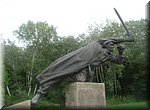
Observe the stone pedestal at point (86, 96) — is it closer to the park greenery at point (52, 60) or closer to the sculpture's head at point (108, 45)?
the sculpture's head at point (108, 45)

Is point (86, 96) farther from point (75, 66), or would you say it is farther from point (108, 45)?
point (108, 45)

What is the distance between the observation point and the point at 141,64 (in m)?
31.7

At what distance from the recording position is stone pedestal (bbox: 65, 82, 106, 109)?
866cm

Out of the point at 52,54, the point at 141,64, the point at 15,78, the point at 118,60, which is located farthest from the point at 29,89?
the point at 118,60

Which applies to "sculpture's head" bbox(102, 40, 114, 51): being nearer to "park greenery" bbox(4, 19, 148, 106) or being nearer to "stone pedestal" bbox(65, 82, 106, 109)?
"stone pedestal" bbox(65, 82, 106, 109)

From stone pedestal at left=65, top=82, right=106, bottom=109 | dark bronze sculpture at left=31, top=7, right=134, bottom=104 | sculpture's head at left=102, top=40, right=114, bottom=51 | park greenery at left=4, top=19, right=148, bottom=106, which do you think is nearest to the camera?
stone pedestal at left=65, top=82, right=106, bottom=109

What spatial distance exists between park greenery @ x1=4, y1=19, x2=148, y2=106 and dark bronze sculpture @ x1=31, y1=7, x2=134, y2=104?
784 inches

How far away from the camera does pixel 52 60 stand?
31688mm

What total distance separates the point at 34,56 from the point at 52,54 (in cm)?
189

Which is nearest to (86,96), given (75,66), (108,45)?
(75,66)

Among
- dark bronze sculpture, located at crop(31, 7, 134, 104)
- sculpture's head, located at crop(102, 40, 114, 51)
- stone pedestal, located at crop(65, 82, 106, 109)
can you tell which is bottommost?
stone pedestal, located at crop(65, 82, 106, 109)

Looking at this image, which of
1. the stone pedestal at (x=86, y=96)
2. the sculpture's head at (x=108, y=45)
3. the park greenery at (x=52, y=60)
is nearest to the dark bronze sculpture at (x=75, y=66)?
the sculpture's head at (x=108, y=45)

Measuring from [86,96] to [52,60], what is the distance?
2304 cm

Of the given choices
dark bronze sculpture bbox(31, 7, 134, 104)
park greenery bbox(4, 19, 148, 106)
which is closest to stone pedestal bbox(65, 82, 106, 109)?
dark bronze sculpture bbox(31, 7, 134, 104)
